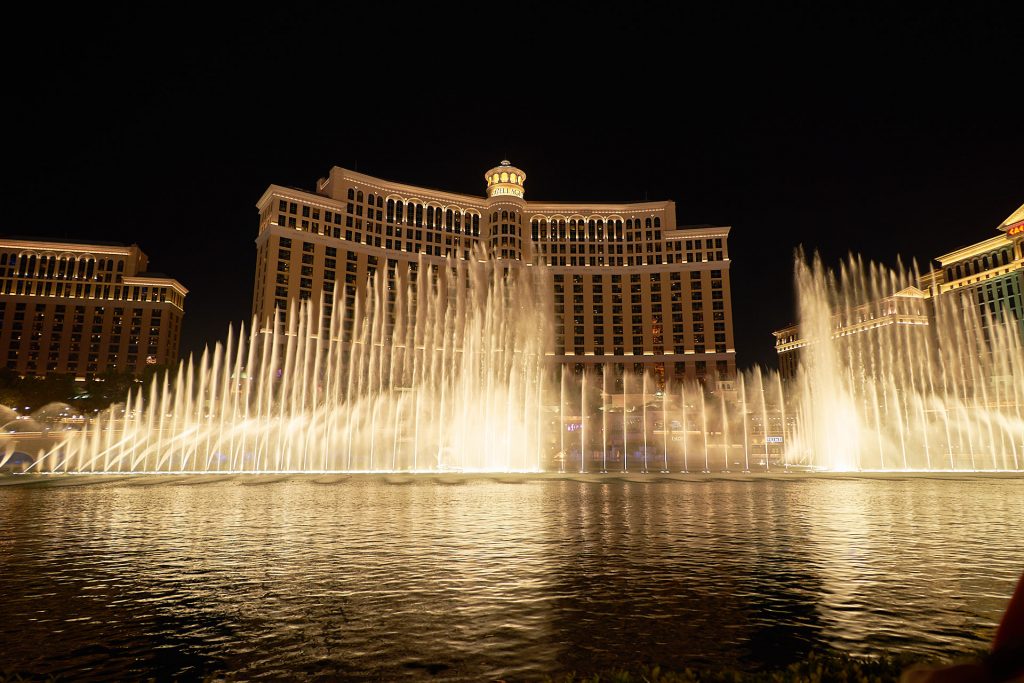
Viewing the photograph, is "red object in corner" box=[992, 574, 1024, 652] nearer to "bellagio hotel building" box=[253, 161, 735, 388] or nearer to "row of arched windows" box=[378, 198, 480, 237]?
"bellagio hotel building" box=[253, 161, 735, 388]

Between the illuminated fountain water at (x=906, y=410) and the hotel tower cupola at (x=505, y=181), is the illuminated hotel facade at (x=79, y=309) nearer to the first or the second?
the hotel tower cupola at (x=505, y=181)

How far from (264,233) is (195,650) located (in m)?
107

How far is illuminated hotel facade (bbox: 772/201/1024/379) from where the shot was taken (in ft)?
319

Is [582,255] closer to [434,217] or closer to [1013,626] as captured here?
[434,217]

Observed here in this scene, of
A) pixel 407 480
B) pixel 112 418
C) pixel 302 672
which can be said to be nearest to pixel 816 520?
pixel 302 672

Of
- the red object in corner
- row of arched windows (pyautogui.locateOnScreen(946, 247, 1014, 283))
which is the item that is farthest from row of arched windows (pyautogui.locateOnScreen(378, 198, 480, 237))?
the red object in corner

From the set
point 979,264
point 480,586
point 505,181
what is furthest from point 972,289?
point 480,586

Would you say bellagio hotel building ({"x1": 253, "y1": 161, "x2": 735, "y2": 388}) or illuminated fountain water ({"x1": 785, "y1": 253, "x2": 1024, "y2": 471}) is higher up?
bellagio hotel building ({"x1": 253, "y1": 161, "x2": 735, "y2": 388})

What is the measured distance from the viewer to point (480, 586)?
1066 cm

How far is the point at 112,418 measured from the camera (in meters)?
80.4

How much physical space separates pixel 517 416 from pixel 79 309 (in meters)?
131

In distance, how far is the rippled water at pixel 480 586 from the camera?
7.56 metres

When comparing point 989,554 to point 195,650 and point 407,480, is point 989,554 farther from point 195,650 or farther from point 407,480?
point 407,480

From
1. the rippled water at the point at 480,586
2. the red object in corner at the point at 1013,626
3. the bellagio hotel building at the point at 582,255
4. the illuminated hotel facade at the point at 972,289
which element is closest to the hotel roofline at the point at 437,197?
the bellagio hotel building at the point at 582,255
